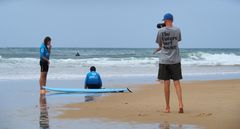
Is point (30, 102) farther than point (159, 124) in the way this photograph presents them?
Yes

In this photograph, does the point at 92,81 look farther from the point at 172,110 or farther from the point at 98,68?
the point at 98,68

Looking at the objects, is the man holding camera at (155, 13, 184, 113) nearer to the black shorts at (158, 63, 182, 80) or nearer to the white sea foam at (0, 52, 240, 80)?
the black shorts at (158, 63, 182, 80)

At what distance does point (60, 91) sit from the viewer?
12.9m

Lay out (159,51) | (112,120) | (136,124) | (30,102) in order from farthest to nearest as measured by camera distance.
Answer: (30,102)
(159,51)
(112,120)
(136,124)

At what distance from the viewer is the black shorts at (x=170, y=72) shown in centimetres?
786

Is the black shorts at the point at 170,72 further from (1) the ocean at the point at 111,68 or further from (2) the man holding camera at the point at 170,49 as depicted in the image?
(1) the ocean at the point at 111,68

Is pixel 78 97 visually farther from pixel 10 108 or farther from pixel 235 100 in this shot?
pixel 235 100

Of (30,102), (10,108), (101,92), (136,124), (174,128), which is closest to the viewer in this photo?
(174,128)

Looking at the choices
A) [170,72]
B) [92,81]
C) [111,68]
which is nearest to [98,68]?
[111,68]

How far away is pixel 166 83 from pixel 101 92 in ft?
15.9

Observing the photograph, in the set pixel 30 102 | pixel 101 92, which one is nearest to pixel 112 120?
pixel 30 102

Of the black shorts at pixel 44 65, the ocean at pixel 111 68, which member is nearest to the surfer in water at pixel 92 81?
the black shorts at pixel 44 65

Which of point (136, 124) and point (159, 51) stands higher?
point (159, 51)

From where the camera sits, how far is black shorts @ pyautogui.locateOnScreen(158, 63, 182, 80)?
309 inches
